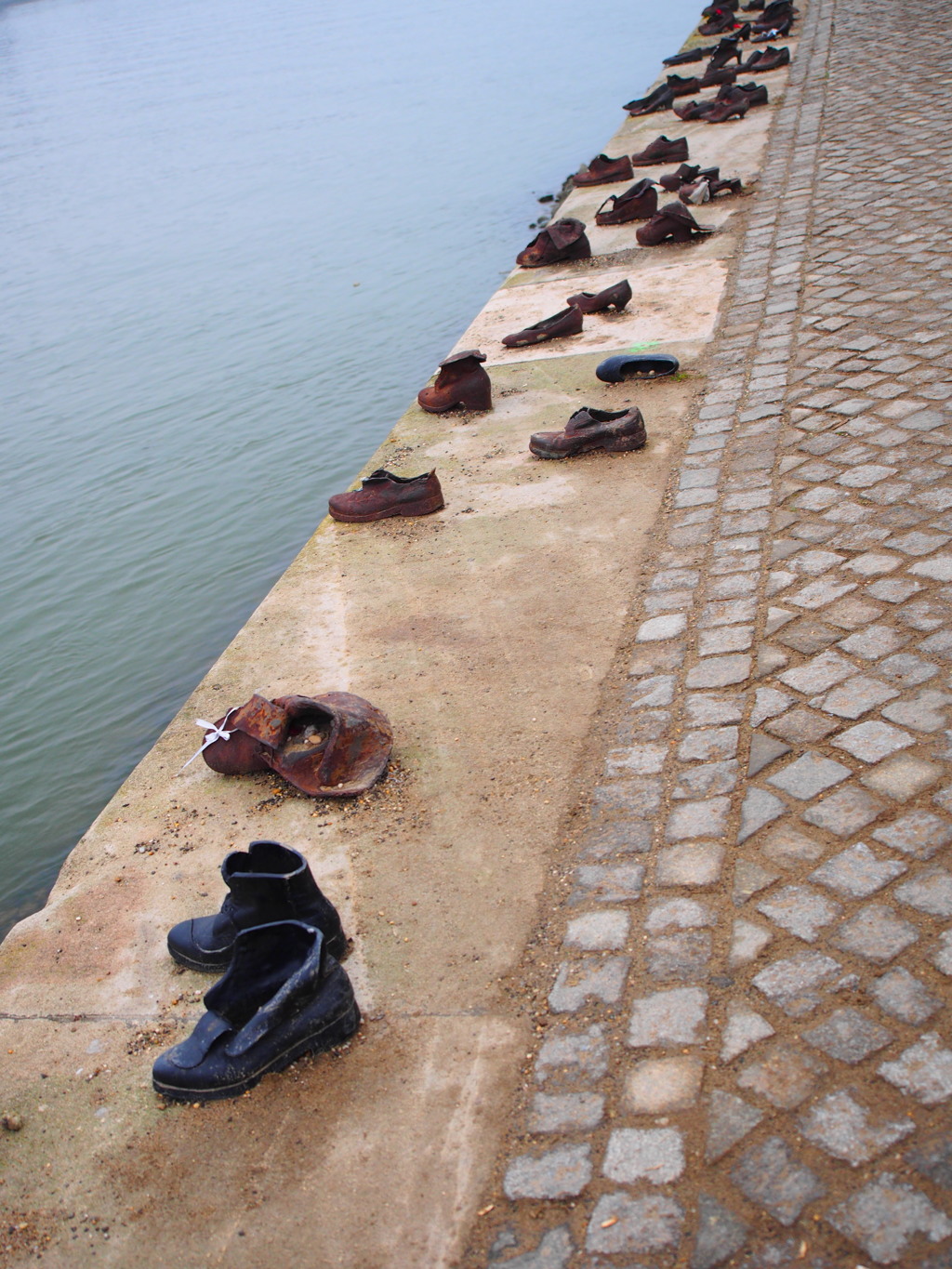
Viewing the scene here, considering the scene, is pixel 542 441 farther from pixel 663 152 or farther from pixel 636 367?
pixel 663 152

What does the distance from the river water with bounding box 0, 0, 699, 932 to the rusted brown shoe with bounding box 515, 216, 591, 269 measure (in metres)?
1.24

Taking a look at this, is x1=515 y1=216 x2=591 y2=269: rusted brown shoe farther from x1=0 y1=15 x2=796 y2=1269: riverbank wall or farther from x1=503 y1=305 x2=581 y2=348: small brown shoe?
x1=0 y1=15 x2=796 y2=1269: riverbank wall

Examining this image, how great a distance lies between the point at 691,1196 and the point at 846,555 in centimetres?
266

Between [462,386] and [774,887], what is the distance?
4.24 meters

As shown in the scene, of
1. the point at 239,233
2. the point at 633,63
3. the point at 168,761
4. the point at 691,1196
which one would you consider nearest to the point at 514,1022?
the point at 691,1196

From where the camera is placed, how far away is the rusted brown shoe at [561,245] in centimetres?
862

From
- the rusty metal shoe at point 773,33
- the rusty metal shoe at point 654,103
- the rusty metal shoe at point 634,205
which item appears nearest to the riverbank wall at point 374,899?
the rusty metal shoe at point 634,205

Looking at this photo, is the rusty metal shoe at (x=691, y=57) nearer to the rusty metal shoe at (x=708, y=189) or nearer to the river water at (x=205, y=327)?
the river water at (x=205, y=327)

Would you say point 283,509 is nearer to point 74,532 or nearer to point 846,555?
point 74,532

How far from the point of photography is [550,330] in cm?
721

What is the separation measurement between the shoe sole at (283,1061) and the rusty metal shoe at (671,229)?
722cm

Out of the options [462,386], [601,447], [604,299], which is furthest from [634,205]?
[601,447]

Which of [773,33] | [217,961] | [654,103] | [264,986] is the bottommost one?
[217,961]

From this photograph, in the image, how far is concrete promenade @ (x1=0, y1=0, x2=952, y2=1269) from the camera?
223cm
